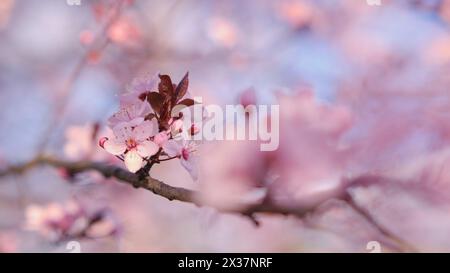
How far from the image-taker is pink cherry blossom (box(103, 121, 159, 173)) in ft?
3.13

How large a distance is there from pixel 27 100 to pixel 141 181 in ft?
2.15

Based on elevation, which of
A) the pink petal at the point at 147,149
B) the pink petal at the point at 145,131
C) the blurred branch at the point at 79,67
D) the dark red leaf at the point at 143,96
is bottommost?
the pink petal at the point at 147,149

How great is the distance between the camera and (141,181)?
98 cm

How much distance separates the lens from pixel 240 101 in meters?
→ 1.46

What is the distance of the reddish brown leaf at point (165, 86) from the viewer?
3.13 ft

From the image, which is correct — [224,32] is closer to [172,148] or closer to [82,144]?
[82,144]

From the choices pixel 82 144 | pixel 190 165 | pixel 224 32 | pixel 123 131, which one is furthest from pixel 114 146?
pixel 224 32

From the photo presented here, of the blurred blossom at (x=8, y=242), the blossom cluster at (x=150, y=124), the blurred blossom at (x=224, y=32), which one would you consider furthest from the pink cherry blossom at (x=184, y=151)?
the blurred blossom at (x=8, y=242)

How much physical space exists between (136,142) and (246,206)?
Result: 392 millimetres

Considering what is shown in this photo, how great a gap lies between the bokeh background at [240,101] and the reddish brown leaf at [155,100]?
0.46 meters

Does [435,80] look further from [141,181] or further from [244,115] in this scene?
[141,181]

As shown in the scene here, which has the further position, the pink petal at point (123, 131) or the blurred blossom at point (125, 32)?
the blurred blossom at point (125, 32)

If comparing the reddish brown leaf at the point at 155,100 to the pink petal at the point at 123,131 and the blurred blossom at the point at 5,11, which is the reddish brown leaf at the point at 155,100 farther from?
the blurred blossom at the point at 5,11

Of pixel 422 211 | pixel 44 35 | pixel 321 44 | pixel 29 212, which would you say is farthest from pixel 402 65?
pixel 29 212
